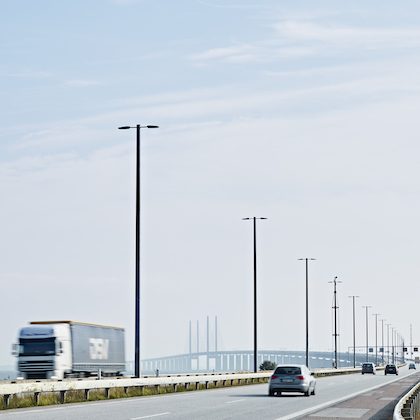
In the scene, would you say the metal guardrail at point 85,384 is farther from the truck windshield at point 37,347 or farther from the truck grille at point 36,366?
the truck windshield at point 37,347

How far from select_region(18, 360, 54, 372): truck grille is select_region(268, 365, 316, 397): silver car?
42.5ft

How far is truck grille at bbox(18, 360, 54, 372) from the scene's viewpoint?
4019 cm

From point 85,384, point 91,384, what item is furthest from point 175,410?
point 91,384

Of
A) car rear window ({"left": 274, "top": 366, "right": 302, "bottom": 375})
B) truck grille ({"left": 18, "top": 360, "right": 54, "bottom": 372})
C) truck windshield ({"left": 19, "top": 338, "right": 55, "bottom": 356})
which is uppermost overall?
truck windshield ({"left": 19, "top": 338, "right": 55, "bottom": 356})

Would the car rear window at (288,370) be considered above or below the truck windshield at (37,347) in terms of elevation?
below

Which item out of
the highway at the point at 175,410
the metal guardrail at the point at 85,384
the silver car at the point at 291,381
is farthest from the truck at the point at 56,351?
the highway at the point at 175,410

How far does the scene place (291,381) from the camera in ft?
105

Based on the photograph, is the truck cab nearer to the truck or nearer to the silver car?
the truck

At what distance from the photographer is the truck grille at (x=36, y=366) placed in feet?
132

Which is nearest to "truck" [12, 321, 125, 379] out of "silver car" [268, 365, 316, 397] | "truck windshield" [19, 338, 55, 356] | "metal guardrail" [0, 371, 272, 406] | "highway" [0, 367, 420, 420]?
"truck windshield" [19, 338, 55, 356]

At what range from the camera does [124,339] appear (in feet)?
171

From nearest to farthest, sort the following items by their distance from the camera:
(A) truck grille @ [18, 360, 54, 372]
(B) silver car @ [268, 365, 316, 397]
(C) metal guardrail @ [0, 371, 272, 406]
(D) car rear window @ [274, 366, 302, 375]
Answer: (C) metal guardrail @ [0, 371, 272, 406] < (B) silver car @ [268, 365, 316, 397] < (D) car rear window @ [274, 366, 302, 375] < (A) truck grille @ [18, 360, 54, 372]

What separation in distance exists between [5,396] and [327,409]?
9244mm

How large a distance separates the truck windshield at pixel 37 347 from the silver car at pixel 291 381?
1310 cm
